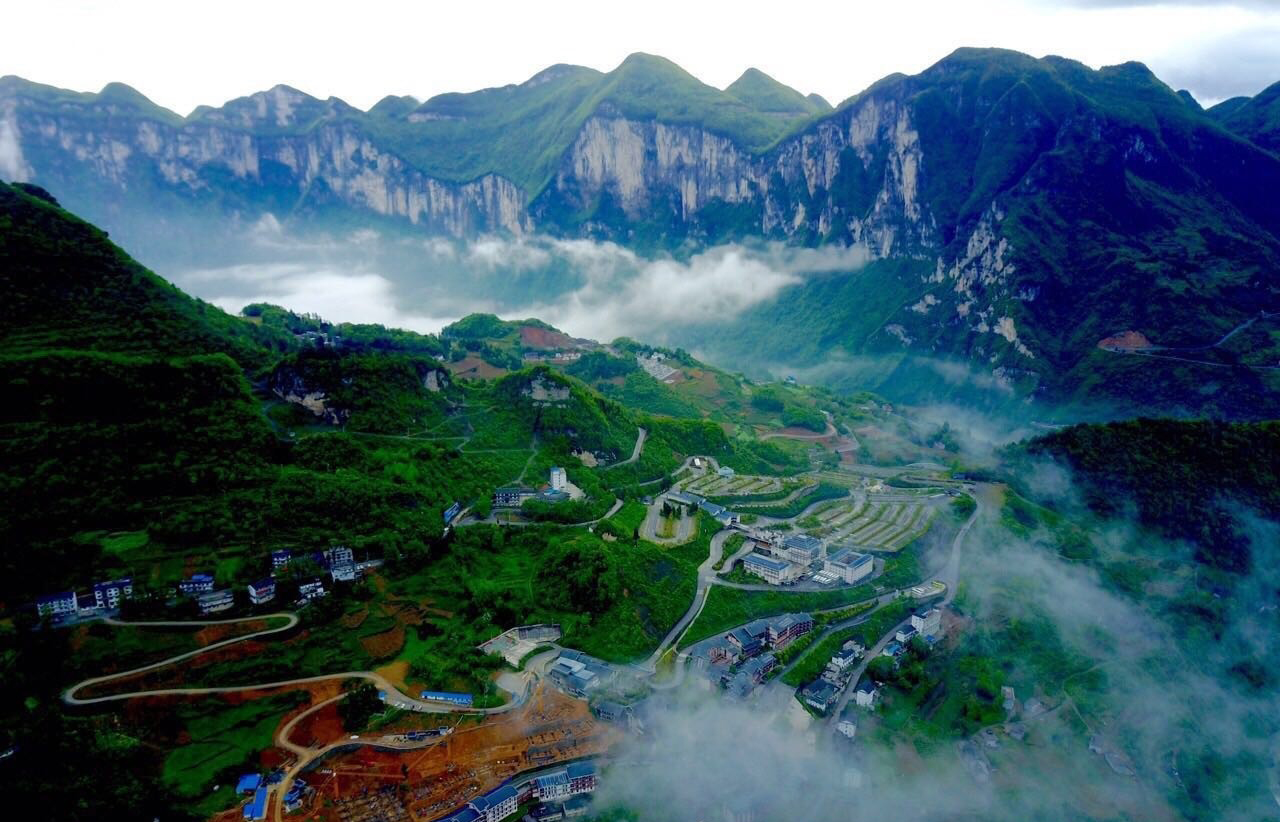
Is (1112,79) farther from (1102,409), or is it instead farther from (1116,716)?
(1116,716)

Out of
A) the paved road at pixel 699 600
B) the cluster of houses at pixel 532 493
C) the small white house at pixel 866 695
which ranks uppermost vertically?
the cluster of houses at pixel 532 493

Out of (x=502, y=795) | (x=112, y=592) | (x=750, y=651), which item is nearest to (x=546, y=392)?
(x=750, y=651)

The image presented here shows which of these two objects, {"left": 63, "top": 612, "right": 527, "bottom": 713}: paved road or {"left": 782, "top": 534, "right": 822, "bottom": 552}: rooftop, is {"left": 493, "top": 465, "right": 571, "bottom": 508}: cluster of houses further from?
{"left": 63, "top": 612, "right": 527, "bottom": 713}: paved road

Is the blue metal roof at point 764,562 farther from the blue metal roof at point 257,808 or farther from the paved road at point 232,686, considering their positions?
the blue metal roof at point 257,808

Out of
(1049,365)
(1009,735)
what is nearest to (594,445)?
(1009,735)

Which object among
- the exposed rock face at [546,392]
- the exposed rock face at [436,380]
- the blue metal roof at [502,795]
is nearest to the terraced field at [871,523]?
the exposed rock face at [546,392]

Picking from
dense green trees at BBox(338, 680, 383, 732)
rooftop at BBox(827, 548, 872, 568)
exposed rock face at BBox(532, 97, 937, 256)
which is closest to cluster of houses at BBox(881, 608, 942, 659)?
rooftop at BBox(827, 548, 872, 568)
